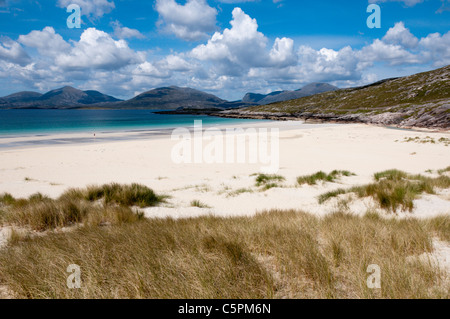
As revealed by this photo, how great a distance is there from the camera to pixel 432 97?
68938mm

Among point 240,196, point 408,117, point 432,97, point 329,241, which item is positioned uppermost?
point 432,97

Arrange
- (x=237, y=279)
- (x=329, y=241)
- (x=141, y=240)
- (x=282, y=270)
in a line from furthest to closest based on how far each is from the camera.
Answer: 1. (x=141, y=240)
2. (x=329, y=241)
3. (x=282, y=270)
4. (x=237, y=279)

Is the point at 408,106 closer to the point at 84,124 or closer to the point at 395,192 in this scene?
the point at 395,192

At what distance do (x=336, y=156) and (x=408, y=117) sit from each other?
45.8 meters

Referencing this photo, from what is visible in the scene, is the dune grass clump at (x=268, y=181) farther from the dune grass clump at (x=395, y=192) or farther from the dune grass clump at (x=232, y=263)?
the dune grass clump at (x=232, y=263)

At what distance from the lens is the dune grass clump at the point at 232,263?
107 inches

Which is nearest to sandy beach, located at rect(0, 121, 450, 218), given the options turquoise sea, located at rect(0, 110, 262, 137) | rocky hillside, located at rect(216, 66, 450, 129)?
turquoise sea, located at rect(0, 110, 262, 137)

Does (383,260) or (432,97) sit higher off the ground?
(432,97)

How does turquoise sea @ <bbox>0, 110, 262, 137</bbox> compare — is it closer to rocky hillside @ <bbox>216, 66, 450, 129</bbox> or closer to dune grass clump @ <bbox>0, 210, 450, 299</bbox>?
rocky hillside @ <bbox>216, 66, 450, 129</bbox>

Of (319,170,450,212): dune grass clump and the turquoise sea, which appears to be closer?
(319,170,450,212): dune grass clump

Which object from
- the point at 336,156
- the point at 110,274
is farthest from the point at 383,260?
the point at 336,156

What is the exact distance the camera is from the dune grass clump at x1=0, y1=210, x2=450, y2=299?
272 cm
